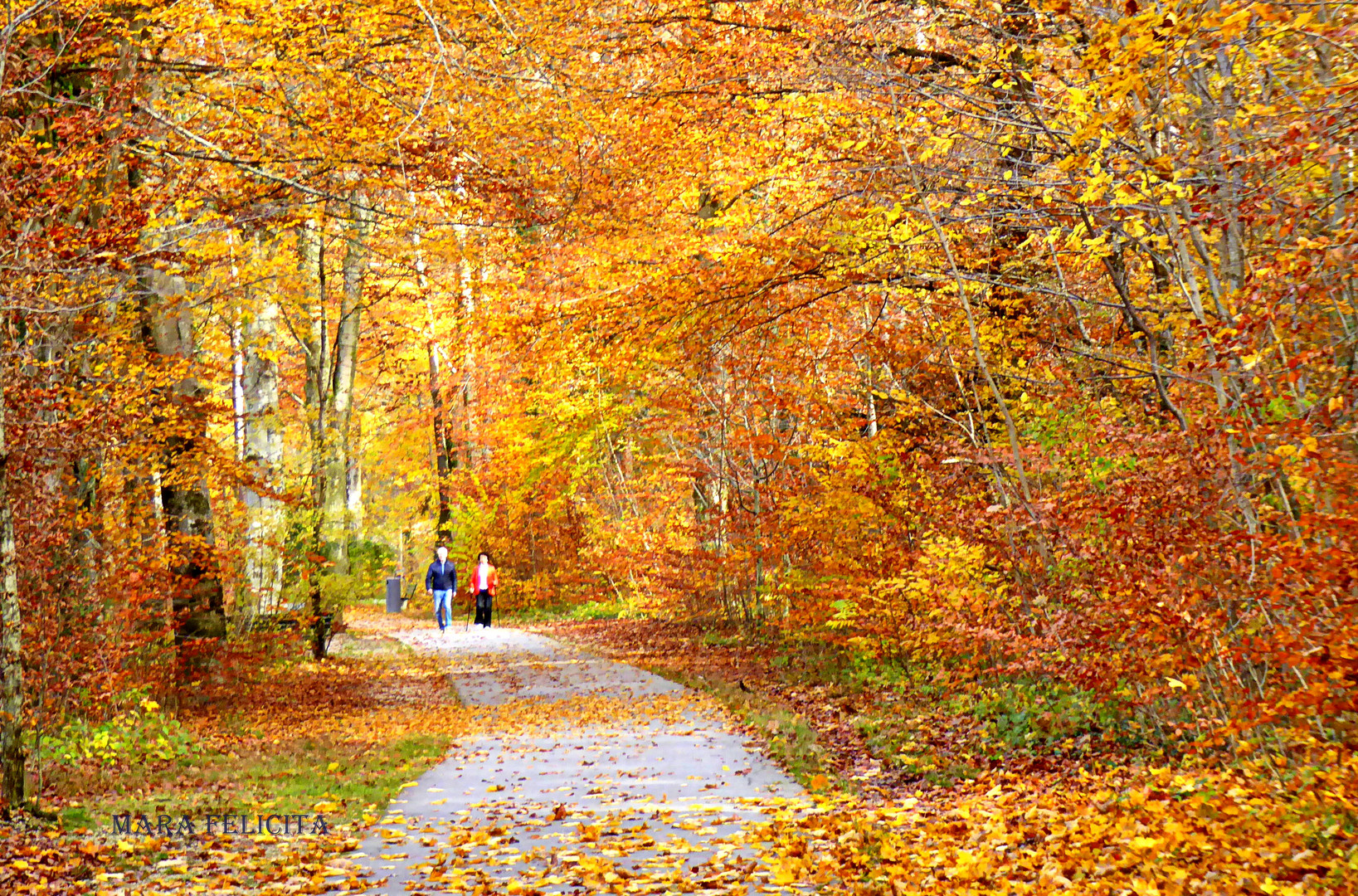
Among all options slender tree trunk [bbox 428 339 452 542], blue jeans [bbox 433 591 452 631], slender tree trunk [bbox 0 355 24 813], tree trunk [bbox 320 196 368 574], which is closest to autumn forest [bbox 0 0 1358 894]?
slender tree trunk [bbox 0 355 24 813]

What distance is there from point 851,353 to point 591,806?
6318 millimetres

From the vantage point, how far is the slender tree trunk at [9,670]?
759cm

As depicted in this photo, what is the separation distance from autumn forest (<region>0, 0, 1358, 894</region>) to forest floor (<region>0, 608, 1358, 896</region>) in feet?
0.19

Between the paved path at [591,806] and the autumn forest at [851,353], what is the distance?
0.35m

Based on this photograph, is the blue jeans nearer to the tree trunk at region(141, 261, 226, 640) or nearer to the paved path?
the paved path

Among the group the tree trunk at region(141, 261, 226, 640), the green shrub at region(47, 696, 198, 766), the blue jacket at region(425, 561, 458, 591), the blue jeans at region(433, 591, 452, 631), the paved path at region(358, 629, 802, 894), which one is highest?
the tree trunk at region(141, 261, 226, 640)

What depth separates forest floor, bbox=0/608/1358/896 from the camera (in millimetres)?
5668

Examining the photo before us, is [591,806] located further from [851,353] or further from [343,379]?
[343,379]

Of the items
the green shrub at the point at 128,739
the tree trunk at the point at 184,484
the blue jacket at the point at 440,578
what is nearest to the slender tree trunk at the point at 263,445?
the tree trunk at the point at 184,484

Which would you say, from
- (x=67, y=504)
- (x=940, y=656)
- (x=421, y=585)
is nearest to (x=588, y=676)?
(x=940, y=656)

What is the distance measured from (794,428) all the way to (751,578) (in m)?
3.16

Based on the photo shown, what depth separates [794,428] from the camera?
15844mm

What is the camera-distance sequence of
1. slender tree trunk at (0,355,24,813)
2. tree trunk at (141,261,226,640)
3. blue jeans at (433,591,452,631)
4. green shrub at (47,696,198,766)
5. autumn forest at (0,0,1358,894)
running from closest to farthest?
autumn forest at (0,0,1358,894)
slender tree trunk at (0,355,24,813)
green shrub at (47,696,198,766)
tree trunk at (141,261,226,640)
blue jeans at (433,591,452,631)

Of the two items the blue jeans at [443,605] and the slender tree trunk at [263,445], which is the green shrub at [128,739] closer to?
the slender tree trunk at [263,445]
